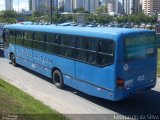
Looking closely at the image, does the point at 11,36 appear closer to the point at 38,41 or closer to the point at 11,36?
the point at 11,36

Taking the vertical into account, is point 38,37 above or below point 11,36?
above

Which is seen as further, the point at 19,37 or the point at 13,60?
the point at 13,60

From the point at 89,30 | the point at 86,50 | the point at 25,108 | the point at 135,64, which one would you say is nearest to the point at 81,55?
the point at 86,50

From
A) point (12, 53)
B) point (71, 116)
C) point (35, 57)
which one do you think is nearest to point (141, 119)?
point (71, 116)

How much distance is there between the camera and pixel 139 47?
11664 millimetres

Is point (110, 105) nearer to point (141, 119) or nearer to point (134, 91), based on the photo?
point (134, 91)

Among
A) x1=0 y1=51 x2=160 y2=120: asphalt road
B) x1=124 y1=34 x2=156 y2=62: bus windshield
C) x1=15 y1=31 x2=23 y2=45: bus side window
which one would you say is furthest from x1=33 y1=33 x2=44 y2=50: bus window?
x1=124 y1=34 x2=156 y2=62: bus windshield

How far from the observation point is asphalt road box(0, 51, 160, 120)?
11.2 metres

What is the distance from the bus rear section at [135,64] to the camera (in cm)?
1101

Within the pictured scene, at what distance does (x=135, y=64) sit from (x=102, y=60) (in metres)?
1.10

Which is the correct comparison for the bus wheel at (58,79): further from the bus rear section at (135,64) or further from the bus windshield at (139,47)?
the bus windshield at (139,47)

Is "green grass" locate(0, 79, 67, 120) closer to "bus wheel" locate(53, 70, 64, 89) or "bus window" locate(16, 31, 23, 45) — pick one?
"bus wheel" locate(53, 70, 64, 89)

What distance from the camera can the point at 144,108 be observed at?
1162cm

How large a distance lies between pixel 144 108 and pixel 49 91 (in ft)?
14.7
